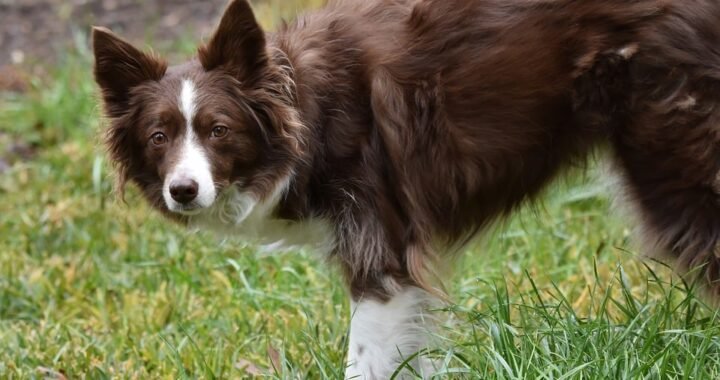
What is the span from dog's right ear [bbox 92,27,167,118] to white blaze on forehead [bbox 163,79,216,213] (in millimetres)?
179

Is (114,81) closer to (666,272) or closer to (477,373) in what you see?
(477,373)

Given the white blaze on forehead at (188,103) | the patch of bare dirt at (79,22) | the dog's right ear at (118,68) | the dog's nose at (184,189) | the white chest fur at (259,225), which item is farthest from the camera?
the patch of bare dirt at (79,22)

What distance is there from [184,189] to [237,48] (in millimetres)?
544

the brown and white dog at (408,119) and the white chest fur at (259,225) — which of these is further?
the white chest fur at (259,225)

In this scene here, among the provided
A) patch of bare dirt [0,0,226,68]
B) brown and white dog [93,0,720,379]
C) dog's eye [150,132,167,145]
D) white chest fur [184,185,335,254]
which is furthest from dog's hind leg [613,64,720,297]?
patch of bare dirt [0,0,226,68]

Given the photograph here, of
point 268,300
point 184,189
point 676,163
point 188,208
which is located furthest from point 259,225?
point 676,163

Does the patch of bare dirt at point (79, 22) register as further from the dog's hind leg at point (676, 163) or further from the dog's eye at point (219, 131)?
the dog's hind leg at point (676, 163)

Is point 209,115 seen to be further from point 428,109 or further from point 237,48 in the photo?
point 428,109

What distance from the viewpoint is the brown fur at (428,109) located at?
12.3 ft

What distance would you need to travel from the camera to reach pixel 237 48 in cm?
379

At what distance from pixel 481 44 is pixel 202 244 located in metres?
2.43

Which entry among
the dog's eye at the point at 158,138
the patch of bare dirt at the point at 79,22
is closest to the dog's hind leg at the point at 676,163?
the dog's eye at the point at 158,138

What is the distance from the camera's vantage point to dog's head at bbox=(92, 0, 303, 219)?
370cm

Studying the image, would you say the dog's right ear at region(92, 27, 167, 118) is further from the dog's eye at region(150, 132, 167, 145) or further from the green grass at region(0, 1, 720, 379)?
the green grass at region(0, 1, 720, 379)
